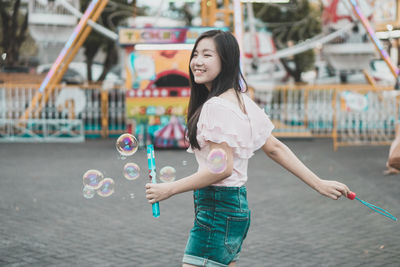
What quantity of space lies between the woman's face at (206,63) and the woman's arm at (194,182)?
34 cm

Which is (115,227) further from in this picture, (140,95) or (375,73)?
(375,73)

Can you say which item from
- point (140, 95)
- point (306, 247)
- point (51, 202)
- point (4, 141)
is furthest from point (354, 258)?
point (4, 141)

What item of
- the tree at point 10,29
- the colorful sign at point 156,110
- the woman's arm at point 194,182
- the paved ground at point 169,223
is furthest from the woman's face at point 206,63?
the tree at point 10,29

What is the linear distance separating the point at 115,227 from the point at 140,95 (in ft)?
21.5

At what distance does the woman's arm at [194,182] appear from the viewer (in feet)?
8.48

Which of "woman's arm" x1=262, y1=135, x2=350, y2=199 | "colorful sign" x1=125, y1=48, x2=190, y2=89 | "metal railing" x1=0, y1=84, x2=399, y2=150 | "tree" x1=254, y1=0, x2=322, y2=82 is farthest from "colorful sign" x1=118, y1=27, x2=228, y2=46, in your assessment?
"tree" x1=254, y1=0, x2=322, y2=82

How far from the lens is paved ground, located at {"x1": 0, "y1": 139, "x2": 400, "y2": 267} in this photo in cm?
502

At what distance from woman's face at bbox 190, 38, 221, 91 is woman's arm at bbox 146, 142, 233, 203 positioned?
0.34 meters

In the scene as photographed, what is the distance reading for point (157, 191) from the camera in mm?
2604

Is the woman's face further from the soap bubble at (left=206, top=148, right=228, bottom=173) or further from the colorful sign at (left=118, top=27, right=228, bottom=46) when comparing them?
the colorful sign at (left=118, top=27, right=228, bottom=46)

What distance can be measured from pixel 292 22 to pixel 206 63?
68.7 feet

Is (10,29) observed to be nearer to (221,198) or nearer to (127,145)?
(127,145)

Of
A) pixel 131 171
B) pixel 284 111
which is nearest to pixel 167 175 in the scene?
pixel 131 171

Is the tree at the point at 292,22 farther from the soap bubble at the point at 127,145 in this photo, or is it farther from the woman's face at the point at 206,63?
the woman's face at the point at 206,63
